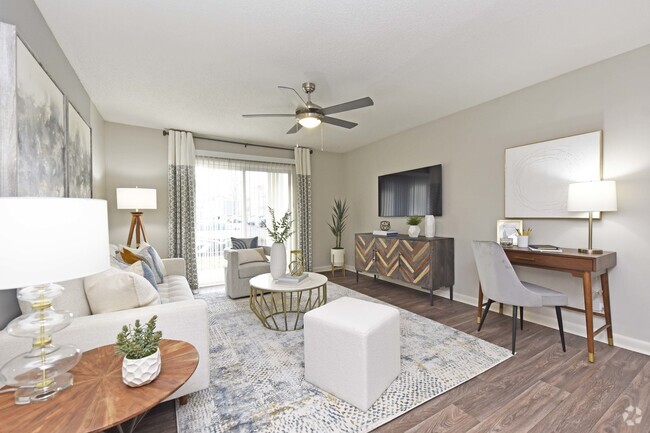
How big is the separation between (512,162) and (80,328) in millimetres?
3945

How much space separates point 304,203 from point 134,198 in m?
2.79

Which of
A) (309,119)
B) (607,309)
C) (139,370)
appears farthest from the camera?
(309,119)

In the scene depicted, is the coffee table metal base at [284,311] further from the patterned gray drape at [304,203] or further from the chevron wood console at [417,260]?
the patterned gray drape at [304,203]

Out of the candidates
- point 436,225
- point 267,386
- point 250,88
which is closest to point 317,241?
point 436,225

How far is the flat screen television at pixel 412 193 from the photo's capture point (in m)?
4.07

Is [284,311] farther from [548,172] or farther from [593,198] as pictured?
[548,172]

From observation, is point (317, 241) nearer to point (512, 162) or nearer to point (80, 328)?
point (512, 162)

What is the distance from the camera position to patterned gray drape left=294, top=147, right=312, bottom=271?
217 inches

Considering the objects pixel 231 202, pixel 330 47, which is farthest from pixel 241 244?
pixel 330 47

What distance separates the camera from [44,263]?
891mm

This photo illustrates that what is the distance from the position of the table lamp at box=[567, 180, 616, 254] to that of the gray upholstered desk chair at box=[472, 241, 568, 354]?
1.83ft

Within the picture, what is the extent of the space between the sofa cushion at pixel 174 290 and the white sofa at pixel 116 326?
0.86m

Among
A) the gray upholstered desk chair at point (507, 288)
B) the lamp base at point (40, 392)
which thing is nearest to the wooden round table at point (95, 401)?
the lamp base at point (40, 392)

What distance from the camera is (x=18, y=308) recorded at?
1.53 metres
